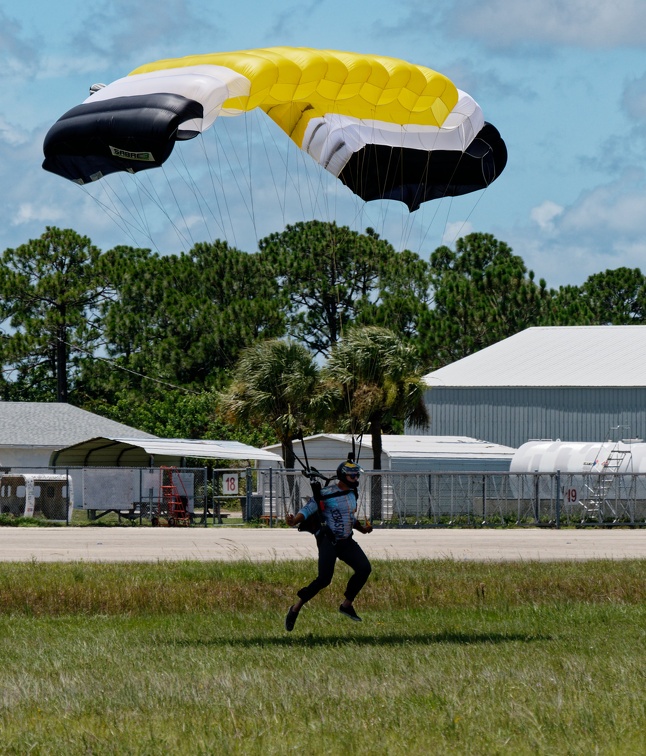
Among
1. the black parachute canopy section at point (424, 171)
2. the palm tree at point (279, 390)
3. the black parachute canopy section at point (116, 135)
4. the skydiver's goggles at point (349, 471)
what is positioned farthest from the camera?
the palm tree at point (279, 390)

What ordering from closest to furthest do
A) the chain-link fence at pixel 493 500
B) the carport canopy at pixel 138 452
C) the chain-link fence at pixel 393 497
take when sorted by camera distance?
the chain-link fence at pixel 393 497, the chain-link fence at pixel 493 500, the carport canopy at pixel 138 452

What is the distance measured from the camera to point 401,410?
158 feet

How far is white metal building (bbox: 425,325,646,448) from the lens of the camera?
59.1 metres

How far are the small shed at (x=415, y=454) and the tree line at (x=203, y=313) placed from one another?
16247 millimetres

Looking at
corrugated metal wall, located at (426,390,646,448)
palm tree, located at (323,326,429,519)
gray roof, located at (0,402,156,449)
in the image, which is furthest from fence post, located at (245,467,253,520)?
corrugated metal wall, located at (426,390,646,448)

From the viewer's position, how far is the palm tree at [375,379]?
4634 centimetres

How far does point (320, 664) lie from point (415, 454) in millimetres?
38976

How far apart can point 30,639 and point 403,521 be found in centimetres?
3056

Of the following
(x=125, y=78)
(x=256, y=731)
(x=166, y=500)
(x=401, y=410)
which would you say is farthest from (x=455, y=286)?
(x=256, y=731)

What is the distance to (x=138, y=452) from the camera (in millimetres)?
51250

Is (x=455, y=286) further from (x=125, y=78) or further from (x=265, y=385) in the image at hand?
(x=125, y=78)

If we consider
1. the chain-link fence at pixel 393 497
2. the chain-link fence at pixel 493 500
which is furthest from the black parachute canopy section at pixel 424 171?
the chain-link fence at pixel 493 500

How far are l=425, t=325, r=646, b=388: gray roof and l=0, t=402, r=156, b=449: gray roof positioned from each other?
1667cm

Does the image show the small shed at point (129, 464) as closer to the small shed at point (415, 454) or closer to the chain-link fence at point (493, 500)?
the small shed at point (415, 454)
